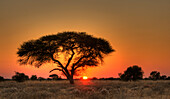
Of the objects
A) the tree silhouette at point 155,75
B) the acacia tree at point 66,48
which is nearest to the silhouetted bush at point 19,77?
the acacia tree at point 66,48

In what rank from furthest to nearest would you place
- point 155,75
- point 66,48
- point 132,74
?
point 155,75
point 132,74
point 66,48

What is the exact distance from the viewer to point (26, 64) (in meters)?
46.1

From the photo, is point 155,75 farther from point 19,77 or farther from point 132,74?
point 19,77

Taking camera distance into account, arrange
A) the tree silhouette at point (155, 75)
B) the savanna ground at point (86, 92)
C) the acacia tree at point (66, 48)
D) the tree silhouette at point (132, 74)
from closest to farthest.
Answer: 1. the savanna ground at point (86, 92)
2. the acacia tree at point (66, 48)
3. the tree silhouette at point (132, 74)
4. the tree silhouette at point (155, 75)

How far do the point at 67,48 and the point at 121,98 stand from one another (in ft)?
96.3

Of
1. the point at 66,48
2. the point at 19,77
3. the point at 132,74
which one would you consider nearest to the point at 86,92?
the point at 66,48

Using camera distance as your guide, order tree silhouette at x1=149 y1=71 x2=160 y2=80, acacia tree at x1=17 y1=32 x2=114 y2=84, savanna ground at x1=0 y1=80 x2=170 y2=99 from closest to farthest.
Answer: savanna ground at x1=0 y1=80 x2=170 y2=99, acacia tree at x1=17 y1=32 x2=114 y2=84, tree silhouette at x1=149 y1=71 x2=160 y2=80

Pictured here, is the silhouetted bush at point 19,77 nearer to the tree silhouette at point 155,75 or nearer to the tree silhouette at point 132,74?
the tree silhouette at point 132,74

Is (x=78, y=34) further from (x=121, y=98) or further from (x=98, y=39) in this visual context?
(x=121, y=98)

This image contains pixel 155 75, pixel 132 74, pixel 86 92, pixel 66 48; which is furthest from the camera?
pixel 155 75

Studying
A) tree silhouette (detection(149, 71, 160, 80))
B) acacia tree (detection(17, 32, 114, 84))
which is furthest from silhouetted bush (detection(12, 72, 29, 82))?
tree silhouette (detection(149, 71, 160, 80))

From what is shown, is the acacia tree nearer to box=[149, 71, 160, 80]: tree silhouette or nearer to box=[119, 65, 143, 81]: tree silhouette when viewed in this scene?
box=[119, 65, 143, 81]: tree silhouette

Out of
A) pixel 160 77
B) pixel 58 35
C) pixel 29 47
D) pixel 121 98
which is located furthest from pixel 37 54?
pixel 160 77

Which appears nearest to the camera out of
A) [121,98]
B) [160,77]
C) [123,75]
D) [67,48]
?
[121,98]
